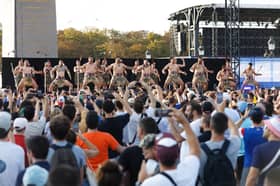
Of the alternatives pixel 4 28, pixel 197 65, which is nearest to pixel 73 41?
pixel 4 28

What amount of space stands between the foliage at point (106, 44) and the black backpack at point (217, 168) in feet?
210

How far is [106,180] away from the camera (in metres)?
3.48

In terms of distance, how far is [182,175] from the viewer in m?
3.87

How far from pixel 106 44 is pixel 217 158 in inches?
2705

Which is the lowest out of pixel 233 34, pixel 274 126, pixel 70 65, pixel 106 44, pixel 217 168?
pixel 217 168

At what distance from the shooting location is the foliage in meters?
70.8

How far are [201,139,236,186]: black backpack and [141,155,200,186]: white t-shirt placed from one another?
0.73 meters

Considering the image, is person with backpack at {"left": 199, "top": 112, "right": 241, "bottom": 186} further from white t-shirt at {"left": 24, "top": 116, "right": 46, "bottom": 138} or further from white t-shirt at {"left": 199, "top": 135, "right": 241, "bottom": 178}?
white t-shirt at {"left": 24, "top": 116, "right": 46, "bottom": 138}

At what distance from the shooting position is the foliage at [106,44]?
70812 millimetres

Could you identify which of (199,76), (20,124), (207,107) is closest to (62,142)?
(20,124)

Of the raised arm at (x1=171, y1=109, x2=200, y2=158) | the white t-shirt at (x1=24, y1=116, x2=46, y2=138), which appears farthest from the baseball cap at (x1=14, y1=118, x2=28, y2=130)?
the raised arm at (x1=171, y1=109, x2=200, y2=158)

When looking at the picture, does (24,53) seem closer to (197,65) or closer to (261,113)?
(197,65)

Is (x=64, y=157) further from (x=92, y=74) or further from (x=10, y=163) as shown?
(x=92, y=74)

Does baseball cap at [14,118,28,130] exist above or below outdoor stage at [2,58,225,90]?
below
